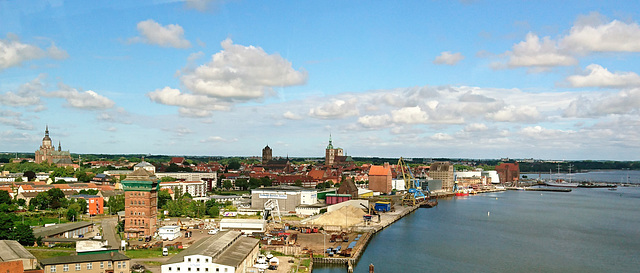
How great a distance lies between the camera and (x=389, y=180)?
9650 centimetres

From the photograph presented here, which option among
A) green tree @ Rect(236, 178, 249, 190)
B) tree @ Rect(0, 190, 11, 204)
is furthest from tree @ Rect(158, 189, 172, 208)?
green tree @ Rect(236, 178, 249, 190)

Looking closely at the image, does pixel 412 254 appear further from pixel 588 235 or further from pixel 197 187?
pixel 197 187

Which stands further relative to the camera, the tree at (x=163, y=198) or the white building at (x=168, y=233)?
the tree at (x=163, y=198)

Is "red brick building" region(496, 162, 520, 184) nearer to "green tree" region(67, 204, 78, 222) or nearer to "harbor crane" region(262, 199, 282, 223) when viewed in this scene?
"harbor crane" region(262, 199, 282, 223)

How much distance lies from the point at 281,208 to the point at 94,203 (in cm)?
2047

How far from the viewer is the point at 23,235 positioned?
3447cm

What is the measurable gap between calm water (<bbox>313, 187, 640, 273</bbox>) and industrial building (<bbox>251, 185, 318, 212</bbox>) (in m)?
11.7

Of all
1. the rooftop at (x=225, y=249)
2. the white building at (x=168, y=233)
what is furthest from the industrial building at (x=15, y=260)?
the white building at (x=168, y=233)

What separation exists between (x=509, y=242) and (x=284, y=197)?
85.6ft

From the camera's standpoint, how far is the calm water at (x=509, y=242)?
35.6 meters

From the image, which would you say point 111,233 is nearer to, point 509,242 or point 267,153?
point 509,242

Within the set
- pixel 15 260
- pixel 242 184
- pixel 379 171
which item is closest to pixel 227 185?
pixel 242 184

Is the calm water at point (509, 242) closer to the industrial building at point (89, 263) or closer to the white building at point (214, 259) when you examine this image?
the white building at point (214, 259)

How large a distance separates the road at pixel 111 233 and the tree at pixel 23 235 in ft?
16.1
